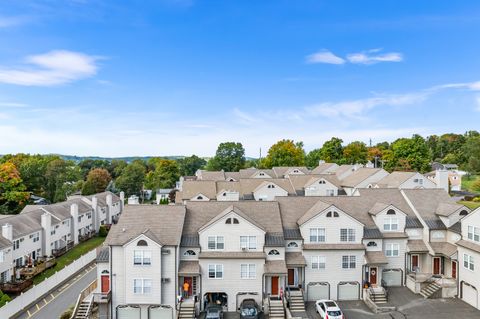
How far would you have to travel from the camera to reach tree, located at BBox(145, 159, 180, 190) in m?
111

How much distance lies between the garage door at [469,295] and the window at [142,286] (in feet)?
87.9

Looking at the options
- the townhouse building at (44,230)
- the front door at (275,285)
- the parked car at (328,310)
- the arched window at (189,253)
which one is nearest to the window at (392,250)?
the parked car at (328,310)

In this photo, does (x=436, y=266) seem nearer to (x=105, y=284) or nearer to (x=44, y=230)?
(x=105, y=284)

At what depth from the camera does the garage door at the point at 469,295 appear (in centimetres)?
2879

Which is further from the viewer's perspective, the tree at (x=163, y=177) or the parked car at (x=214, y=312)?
the tree at (x=163, y=177)

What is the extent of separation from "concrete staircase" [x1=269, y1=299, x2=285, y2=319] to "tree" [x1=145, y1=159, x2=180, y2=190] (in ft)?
281

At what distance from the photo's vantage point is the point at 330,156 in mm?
109000

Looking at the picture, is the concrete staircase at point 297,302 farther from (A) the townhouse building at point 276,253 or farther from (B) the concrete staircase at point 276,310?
(B) the concrete staircase at point 276,310

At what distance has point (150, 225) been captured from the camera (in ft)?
101

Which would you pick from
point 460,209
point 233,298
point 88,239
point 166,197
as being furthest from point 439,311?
point 166,197

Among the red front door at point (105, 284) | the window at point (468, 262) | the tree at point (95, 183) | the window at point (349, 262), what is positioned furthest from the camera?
the tree at point (95, 183)

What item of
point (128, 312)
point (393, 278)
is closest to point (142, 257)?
point (128, 312)

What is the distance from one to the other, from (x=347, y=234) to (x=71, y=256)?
3822 cm

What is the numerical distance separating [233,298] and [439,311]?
16779 mm
